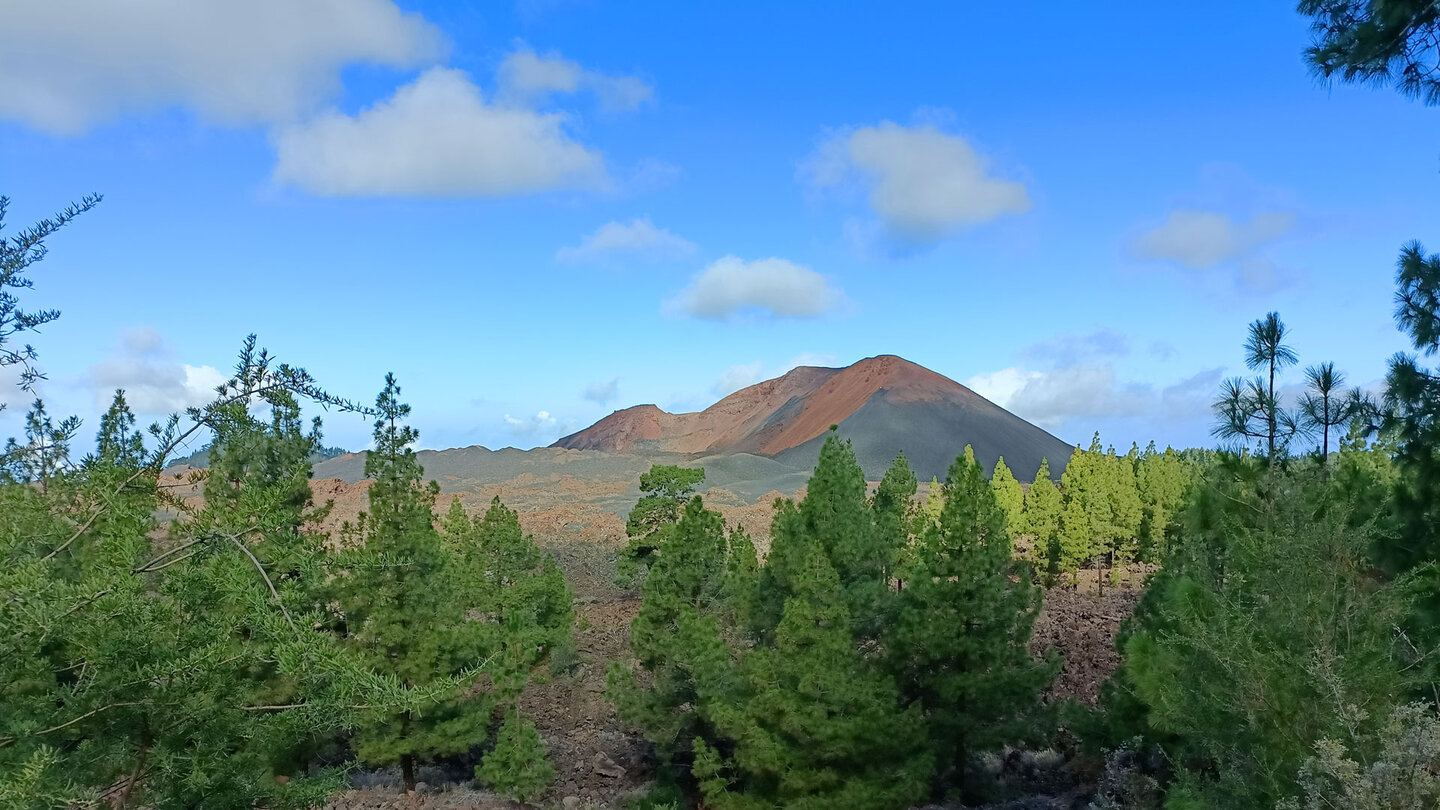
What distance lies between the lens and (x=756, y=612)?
1862 cm

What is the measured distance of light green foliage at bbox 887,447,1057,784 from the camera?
15.7m

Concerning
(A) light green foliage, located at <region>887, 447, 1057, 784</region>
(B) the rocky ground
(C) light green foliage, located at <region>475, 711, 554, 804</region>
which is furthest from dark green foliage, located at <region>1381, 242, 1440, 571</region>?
(C) light green foliage, located at <region>475, 711, 554, 804</region>

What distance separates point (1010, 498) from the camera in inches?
1753

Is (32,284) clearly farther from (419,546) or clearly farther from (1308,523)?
(419,546)

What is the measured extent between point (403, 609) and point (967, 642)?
1105 cm

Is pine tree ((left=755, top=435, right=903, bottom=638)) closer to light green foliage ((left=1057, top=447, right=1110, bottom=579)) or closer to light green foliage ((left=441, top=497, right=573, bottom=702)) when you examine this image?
light green foliage ((left=441, top=497, right=573, bottom=702))

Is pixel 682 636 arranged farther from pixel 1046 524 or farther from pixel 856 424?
pixel 856 424

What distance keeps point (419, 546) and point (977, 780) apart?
39.0ft

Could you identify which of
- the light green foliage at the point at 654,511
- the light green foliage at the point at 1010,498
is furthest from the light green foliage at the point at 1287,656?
the light green foliage at the point at 1010,498

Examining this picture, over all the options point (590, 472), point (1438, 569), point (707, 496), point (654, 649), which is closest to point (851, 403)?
point (590, 472)

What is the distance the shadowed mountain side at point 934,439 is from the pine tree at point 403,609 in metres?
77.6

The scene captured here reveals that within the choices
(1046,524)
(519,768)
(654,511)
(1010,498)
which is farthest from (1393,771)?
(1010,498)

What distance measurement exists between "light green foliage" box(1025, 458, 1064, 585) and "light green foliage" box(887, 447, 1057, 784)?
26.0m

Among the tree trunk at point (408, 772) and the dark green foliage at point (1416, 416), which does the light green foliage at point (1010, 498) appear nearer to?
the tree trunk at point (408, 772)
